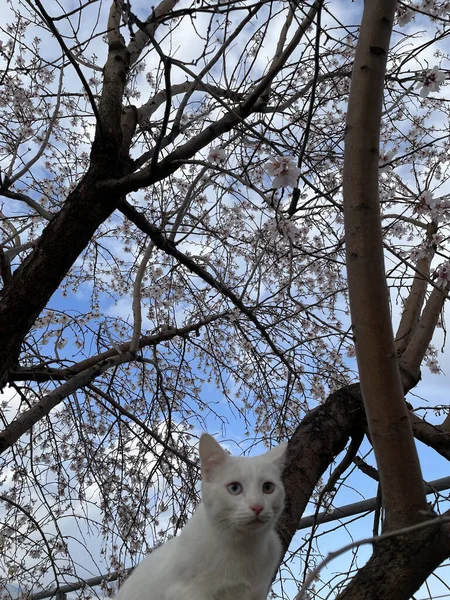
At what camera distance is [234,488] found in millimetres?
1711

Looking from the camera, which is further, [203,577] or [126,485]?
[126,485]

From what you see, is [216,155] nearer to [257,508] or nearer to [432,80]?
[432,80]

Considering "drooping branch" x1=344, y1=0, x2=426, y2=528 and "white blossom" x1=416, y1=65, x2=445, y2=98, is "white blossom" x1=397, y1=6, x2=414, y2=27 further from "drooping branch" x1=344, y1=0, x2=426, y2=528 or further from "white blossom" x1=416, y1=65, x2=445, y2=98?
"drooping branch" x1=344, y1=0, x2=426, y2=528

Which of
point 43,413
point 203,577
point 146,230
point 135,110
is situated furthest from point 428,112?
point 203,577

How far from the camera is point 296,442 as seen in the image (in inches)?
112

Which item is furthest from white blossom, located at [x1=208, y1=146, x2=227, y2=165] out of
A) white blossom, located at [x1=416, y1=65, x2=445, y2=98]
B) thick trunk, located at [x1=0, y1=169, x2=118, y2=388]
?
white blossom, located at [x1=416, y1=65, x2=445, y2=98]

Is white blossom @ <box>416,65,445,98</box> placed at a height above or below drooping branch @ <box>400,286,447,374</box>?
above

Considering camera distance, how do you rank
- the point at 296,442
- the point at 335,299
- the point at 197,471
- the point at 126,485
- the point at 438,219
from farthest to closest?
the point at 335,299, the point at 126,485, the point at 197,471, the point at 438,219, the point at 296,442

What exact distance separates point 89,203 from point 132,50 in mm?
1788

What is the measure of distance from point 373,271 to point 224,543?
3.23ft

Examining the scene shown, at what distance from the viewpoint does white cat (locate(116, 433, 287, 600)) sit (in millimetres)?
1527

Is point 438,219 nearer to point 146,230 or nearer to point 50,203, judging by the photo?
point 146,230

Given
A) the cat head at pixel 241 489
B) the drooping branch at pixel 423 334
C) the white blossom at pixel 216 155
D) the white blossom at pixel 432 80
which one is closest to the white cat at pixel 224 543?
the cat head at pixel 241 489

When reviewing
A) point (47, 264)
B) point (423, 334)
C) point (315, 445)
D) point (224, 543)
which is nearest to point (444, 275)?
point (423, 334)
